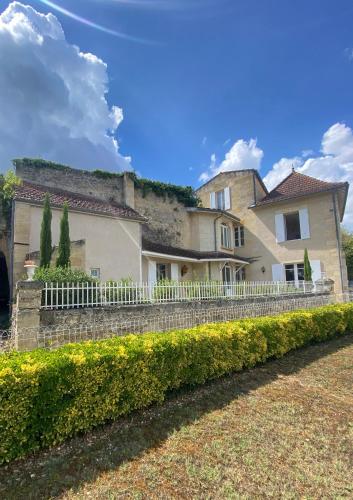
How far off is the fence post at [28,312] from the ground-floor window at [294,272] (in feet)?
58.4

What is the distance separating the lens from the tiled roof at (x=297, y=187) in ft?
64.1

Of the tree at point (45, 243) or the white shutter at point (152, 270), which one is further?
the white shutter at point (152, 270)

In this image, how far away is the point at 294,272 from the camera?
816 inches

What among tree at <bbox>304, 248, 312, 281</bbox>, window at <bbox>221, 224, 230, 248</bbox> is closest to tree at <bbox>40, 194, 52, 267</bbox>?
window at <bbox>221, 224, 230, 248</bbox>

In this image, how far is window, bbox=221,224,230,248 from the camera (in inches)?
867

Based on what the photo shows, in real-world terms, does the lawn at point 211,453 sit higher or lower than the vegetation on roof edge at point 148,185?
lower

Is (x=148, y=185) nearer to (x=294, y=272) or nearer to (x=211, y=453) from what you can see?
(x=294, y=272)

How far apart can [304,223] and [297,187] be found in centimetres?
310

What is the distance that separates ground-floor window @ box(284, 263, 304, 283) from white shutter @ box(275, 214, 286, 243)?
1.99 m

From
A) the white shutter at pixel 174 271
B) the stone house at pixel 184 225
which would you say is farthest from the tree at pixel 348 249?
the white shutter at pixel 174 271

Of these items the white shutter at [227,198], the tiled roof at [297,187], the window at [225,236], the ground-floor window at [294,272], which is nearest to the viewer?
the tiled roof at [297,187]

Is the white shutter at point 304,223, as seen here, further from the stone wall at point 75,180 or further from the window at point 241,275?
the stone wall at point 75,180

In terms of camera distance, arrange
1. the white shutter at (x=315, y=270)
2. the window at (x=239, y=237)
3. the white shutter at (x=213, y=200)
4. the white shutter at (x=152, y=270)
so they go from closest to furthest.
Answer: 1. the white shutter at (x=152, y=270)
2. the white shutter at (x=315, y=270)
3. the window at (x=239, y=237)
4. the white shutter at (x=213, y=200)

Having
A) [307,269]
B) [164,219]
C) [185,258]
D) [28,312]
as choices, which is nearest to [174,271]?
[185,258]
